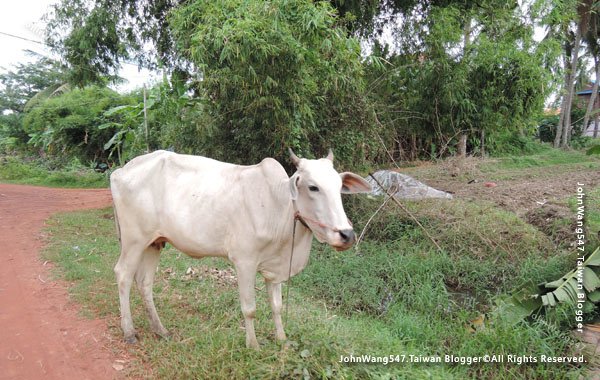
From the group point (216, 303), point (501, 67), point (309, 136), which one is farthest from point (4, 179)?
point (501, 67)

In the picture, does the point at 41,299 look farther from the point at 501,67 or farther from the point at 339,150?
the point at 501,67

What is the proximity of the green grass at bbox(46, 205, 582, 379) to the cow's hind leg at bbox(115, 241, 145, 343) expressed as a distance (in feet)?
0.49

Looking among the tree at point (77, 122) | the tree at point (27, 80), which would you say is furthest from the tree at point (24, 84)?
the tree at point (77, 122)

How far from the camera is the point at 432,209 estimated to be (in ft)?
21.4

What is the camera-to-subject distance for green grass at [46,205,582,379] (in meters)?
3.05

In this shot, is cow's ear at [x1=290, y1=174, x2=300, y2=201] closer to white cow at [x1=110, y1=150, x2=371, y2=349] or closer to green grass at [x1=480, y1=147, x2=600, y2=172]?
white cow at [x1=110, y1=150, x2=371, y2=349]

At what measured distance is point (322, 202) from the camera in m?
2.69

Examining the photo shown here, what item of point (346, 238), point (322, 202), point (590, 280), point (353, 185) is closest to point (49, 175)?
point (353, 185)

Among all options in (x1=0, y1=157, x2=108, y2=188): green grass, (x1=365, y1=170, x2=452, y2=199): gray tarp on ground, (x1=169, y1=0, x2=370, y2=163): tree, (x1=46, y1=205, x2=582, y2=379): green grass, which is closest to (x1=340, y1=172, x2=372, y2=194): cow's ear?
(x1=46, y1=205, x2=582, y2=379): green grass

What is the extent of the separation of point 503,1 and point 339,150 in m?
4.08

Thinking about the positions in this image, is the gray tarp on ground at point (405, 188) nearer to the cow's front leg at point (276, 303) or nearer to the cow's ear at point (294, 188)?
the cow's front leg at point (276, 303)

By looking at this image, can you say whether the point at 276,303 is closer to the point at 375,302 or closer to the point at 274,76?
the point at 375,302

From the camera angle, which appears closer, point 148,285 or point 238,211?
point 238,211

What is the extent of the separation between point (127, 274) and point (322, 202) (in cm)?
183
